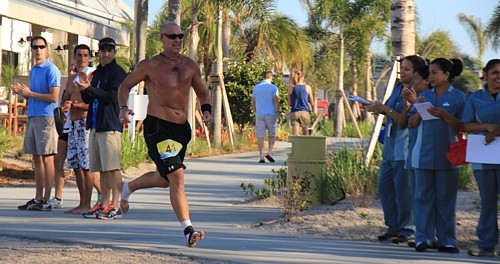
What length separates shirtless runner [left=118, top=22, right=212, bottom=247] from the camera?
32.6 ft

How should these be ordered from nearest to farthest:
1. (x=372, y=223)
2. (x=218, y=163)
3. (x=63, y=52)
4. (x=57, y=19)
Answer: (x=372, y=223)
(x=218, y=163)
(x=57, y=19)
(x=63, y=52)

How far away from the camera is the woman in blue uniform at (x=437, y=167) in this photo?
399 inches

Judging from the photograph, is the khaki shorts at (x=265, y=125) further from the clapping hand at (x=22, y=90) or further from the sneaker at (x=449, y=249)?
the sneaker at (x=449, y=249)

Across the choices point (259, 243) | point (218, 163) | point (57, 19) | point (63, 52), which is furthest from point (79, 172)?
point (63, 52)

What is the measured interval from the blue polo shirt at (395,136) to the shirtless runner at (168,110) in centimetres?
178

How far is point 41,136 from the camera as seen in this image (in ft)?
43.3

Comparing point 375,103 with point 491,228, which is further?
point 375,103

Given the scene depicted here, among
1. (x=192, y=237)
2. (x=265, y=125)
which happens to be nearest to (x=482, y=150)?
(x=192, y=237)

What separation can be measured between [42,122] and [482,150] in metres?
5.54

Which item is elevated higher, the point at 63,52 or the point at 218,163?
the point at 63,52

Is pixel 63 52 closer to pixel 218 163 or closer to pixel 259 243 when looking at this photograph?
pixel 218 163

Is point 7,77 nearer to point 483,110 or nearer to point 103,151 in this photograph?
point 103,151

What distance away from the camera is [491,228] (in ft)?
32.8

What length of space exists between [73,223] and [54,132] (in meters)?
1.79
